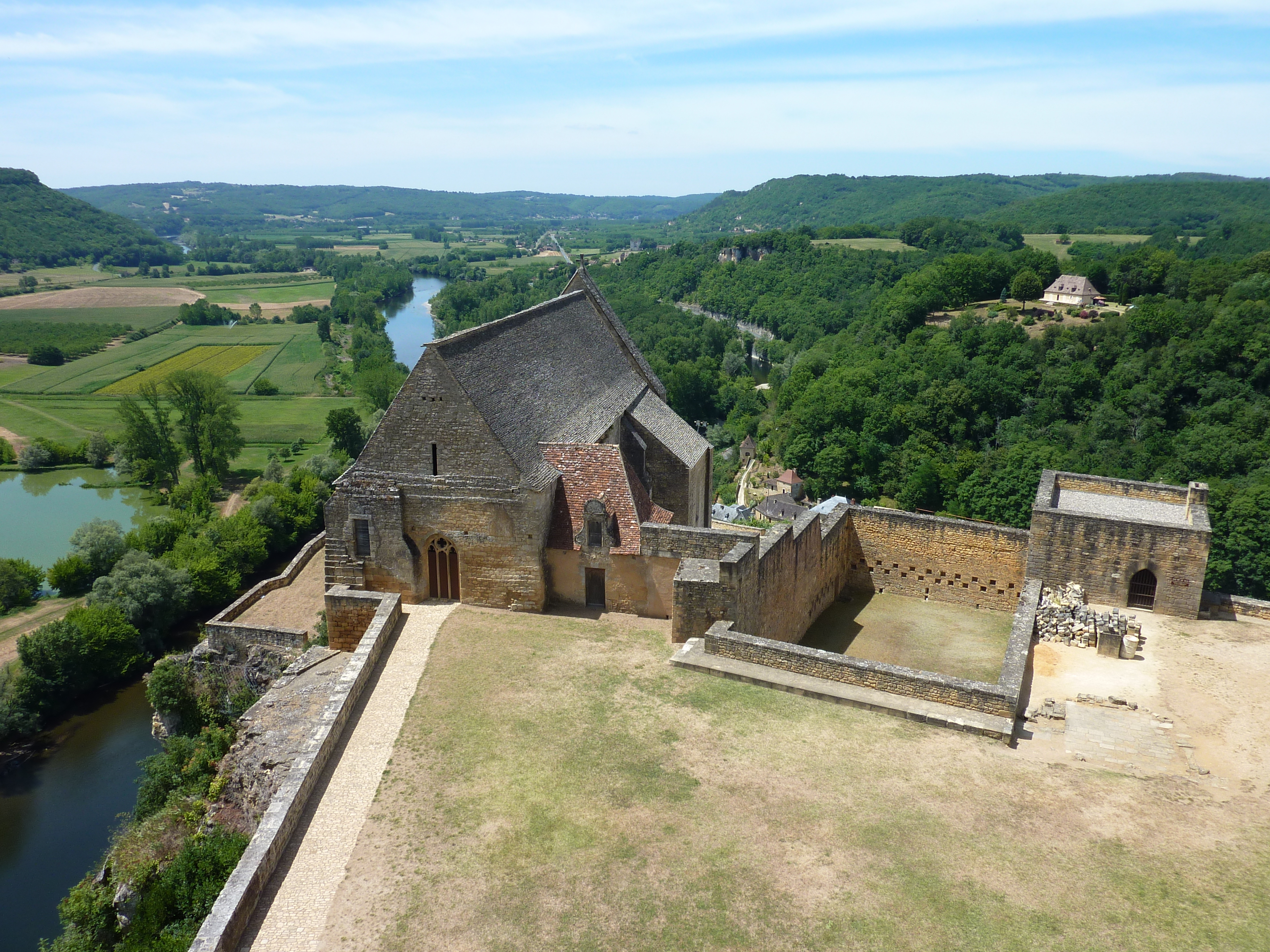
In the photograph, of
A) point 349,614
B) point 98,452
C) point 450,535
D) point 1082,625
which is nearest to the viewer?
point 1082,625

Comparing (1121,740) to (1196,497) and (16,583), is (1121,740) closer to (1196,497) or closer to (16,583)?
(1196,497)

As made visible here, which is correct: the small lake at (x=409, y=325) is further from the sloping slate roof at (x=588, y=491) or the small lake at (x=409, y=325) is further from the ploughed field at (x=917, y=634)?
the ploughed field at (x=917, y=634)

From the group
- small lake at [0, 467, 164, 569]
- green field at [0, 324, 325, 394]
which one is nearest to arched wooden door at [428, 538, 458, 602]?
small lake at [0, 467, 164, 569]

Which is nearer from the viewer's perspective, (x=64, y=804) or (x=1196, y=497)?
(x=1196, y=497)

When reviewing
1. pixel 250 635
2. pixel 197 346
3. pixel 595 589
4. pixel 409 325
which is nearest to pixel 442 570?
pixel 595 589

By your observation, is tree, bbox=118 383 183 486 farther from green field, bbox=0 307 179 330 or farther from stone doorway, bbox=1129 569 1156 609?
green field, bbox=0 307 179 330

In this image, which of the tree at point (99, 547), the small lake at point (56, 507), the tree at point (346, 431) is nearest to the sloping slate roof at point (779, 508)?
the tree at point (346, 431)

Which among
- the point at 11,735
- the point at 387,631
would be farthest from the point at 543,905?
the point at 11,735
